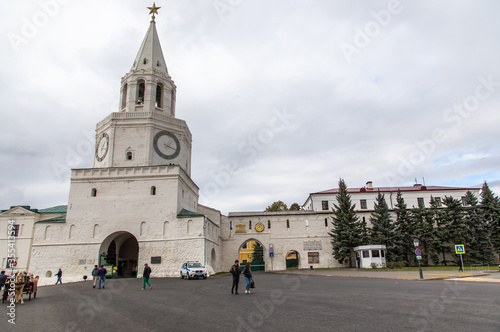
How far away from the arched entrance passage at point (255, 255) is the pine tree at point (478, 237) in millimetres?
25577

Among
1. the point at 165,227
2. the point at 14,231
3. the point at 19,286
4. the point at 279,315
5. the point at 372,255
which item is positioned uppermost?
the point at 14,231

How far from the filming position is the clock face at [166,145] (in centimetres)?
3406

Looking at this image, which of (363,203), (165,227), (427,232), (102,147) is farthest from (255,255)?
(102,147)

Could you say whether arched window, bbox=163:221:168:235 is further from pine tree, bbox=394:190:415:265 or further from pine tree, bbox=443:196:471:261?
pine tree, bbox=443:196:471:261

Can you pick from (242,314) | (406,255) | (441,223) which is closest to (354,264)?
(406,255)

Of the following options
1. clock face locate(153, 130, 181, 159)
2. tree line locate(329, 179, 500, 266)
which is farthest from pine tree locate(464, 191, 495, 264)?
clock face locate(153, 130, 181, 159)

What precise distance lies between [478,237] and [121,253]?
140ft

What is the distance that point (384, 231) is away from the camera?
133 ft

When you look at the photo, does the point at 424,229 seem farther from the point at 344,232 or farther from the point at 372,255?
the point at 344,232

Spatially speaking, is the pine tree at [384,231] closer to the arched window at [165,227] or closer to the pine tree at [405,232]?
the pine tree at [405,232]

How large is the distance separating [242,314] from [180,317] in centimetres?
163

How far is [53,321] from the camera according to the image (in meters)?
8.92

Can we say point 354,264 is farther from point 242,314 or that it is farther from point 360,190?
point 242,314

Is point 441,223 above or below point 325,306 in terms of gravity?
above
